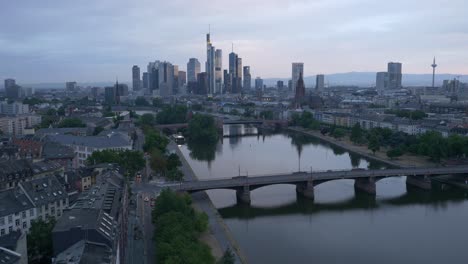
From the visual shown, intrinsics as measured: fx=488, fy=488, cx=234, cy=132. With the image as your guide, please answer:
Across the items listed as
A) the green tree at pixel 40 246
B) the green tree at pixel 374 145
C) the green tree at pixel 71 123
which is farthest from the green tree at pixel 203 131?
the green tree at pixel 40 246

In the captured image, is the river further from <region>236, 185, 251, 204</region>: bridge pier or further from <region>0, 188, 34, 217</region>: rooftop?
<region>0, 188, 34, 217</region>: rooftop

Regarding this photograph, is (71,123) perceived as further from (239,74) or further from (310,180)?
(239,74)

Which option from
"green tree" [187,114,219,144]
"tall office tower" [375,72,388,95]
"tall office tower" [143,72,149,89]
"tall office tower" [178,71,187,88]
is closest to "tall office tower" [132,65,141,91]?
"tall office tower" [143,72,149,89]

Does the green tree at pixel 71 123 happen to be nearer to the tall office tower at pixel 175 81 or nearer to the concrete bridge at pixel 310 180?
the concrete bridge at pixel 310 180

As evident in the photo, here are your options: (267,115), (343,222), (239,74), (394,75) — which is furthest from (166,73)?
(343,222)

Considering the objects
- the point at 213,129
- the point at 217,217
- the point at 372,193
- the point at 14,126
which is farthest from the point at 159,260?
the point at 14,126
